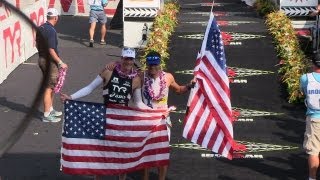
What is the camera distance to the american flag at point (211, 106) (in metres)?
9.20

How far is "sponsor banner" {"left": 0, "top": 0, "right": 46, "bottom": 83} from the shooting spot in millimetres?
15031

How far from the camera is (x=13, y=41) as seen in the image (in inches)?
623

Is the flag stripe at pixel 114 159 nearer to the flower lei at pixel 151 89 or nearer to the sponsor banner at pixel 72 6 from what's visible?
the flower lei at pixel 151 89

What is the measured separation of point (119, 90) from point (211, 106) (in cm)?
112

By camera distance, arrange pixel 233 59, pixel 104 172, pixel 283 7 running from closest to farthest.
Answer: pixel 104 172 → pixel 233 59 → pixel 283 7

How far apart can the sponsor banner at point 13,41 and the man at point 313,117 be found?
6.20 meters

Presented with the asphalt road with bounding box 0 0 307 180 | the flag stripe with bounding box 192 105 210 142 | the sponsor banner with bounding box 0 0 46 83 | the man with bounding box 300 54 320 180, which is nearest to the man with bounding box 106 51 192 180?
the flag stripe with bounding box 192 105 210 142

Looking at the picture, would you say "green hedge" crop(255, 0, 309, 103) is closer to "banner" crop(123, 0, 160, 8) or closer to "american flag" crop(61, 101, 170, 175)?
"banner" crop(123, 0, 160, 8)

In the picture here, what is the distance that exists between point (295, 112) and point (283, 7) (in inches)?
244

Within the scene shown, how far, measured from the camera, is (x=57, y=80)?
491 inches

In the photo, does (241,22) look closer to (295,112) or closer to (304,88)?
(295,112)

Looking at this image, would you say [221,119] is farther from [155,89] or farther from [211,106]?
[155,89]

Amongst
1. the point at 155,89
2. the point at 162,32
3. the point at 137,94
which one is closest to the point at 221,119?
the point at 155,89

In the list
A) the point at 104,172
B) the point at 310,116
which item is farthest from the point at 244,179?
the point at 104,172
